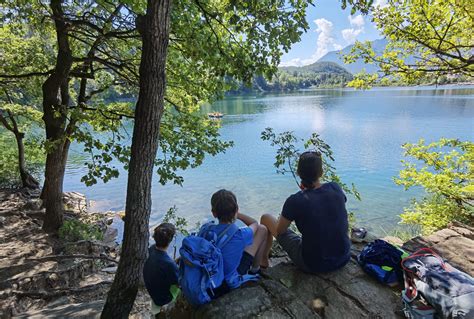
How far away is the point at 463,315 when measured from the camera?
1801 mm

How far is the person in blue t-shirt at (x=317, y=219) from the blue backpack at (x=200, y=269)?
764 millimetres

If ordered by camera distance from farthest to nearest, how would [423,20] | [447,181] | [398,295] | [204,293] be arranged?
[447,181] → [423,20] → [398,295] → [204,293]

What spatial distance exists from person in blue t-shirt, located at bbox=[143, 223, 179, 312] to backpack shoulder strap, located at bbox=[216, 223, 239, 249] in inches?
26.6

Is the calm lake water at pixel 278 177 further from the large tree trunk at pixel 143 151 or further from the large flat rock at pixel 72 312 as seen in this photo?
the large tree trunk at pixel 143 151

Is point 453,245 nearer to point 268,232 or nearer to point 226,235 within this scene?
point 268,232

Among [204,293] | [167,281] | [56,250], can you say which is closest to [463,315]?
[204,293]

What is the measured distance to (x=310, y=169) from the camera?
2.55 metres

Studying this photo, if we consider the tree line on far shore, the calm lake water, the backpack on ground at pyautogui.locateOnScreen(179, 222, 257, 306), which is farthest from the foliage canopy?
the calm lake water

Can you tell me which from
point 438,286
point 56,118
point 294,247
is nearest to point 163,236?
point 294,247

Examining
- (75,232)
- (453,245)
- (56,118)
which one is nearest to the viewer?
(453,245)

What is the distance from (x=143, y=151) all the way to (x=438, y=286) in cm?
268

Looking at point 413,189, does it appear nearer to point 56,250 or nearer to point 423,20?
point 423,20

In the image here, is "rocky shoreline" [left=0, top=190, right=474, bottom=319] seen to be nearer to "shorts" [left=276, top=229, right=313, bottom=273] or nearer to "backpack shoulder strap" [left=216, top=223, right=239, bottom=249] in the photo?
"shorts" [left=276, top=229, right=313, bottom=273]

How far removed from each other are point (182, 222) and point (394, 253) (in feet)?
14.1
